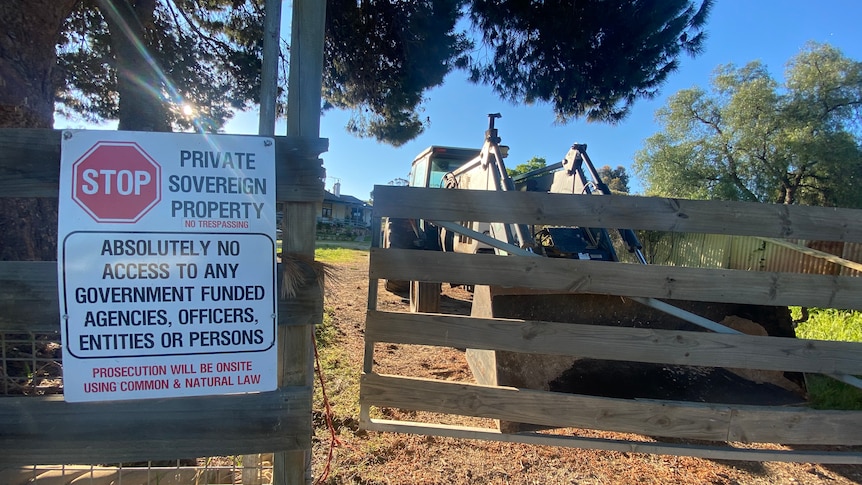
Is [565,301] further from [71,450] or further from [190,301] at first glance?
[71,450]

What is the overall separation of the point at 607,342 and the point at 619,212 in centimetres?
76

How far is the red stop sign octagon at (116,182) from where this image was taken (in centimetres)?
135

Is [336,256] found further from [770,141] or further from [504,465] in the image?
[770,141]

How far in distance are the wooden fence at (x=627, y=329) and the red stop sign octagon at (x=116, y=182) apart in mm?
1106

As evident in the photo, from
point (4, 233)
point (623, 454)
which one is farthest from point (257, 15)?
point (623, 454)

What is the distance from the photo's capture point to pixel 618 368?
3.27 meters

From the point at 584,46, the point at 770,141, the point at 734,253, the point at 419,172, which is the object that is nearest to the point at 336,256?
the point at 419,172

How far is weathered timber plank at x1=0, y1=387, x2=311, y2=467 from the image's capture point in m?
1.46

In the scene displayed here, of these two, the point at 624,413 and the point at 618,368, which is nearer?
the point at 624,413

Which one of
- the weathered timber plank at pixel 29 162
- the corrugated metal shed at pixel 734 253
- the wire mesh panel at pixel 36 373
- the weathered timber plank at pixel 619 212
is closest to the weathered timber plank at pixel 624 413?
the weathered timber plank at pixel 619 212

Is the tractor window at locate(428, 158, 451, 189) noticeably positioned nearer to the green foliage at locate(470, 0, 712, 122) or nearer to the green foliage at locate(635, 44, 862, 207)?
the green foliage at locate(470, 0, 712, 122)

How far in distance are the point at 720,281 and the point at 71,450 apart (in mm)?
3169

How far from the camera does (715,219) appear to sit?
2314 millimetres

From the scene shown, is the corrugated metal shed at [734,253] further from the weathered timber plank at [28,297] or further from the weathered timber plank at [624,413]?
the weathered timber plank at [28,297]
